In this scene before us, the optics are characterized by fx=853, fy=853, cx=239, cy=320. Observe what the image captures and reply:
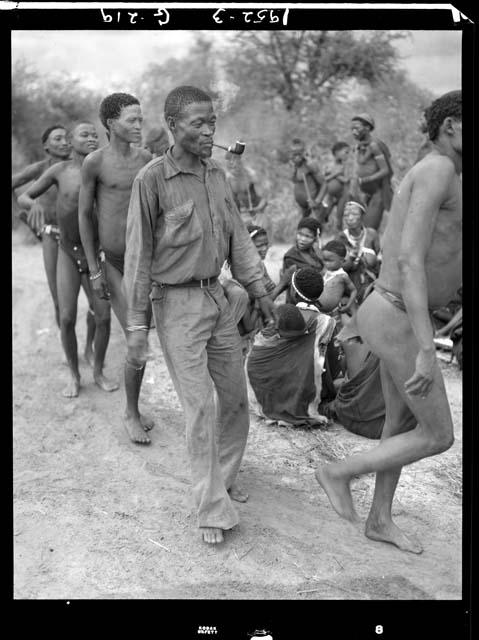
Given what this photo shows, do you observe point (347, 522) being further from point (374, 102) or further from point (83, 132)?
point (374, 102)

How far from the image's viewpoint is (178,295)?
4059 mm

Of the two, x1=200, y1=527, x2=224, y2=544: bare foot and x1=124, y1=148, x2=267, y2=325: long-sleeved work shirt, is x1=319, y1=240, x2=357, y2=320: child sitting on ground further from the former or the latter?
x1=200, y1=527, x2=224, y2=544: bare foot

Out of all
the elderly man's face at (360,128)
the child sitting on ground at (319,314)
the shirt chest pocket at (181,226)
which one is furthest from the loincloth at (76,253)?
the elderly man's face at (360,128)

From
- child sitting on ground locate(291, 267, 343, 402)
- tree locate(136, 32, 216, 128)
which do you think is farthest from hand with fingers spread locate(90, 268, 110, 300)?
tree locate(136, 32, 216, 128)

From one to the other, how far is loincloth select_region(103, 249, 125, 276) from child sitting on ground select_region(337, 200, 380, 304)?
214 centimetres

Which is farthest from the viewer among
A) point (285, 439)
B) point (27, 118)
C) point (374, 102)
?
point (27, 118)

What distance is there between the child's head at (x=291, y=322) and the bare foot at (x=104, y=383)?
153 centimetres

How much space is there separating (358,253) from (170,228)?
344 centimetres

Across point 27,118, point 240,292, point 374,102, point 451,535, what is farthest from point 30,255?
point 451,535

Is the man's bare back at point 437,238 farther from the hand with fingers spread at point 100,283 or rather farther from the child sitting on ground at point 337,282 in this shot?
the hand with fingers spread at point 100,283

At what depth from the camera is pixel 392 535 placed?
13.0ft

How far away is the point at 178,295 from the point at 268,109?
38.2 ft

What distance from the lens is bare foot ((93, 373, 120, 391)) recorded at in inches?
246

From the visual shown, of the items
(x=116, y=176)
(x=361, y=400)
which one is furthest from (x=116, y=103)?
(x=361, y=400)
